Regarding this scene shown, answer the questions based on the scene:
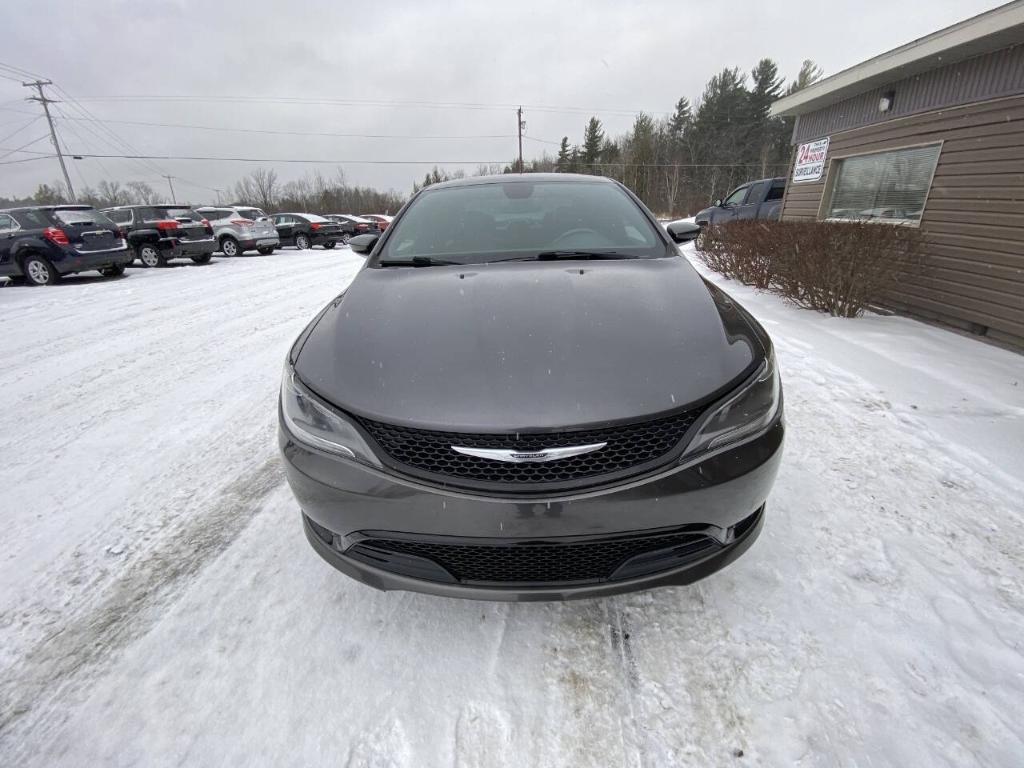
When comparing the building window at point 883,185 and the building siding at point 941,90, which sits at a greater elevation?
the building siding at point 941,90

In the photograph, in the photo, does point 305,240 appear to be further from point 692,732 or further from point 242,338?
point 692,732

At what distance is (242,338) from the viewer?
530cm

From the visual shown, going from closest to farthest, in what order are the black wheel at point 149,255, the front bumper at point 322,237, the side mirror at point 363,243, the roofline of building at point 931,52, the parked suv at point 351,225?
the side mirror at point 363,243 → the roofline of building at point 931,52 → the black wheel at point 149,255 → the front bumper at point 322,237 → the parked suv at point 351,225

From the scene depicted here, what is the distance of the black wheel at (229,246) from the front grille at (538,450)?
1653 centimetres

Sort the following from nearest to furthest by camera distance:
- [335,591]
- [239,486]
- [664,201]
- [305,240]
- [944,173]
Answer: [335,591], [239,486], [944,173], [305,240], [664,201]

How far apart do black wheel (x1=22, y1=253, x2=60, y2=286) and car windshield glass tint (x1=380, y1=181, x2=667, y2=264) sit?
33.5 ft

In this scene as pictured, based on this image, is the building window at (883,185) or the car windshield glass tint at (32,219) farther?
the car windshield glass tint at (32,219)

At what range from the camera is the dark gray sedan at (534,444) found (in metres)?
1.32

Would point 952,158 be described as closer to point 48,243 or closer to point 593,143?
point 48,243

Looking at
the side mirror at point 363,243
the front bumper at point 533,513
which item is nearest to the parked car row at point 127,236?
the side mirror at point 363,243

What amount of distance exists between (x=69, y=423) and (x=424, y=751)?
3.53 metres

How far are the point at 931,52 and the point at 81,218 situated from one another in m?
13.7

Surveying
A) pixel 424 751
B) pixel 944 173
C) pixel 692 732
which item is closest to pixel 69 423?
pixel 424 751

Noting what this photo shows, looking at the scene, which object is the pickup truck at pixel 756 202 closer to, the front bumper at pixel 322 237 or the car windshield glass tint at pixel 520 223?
the car windshield glass tint at pixel 520 223
